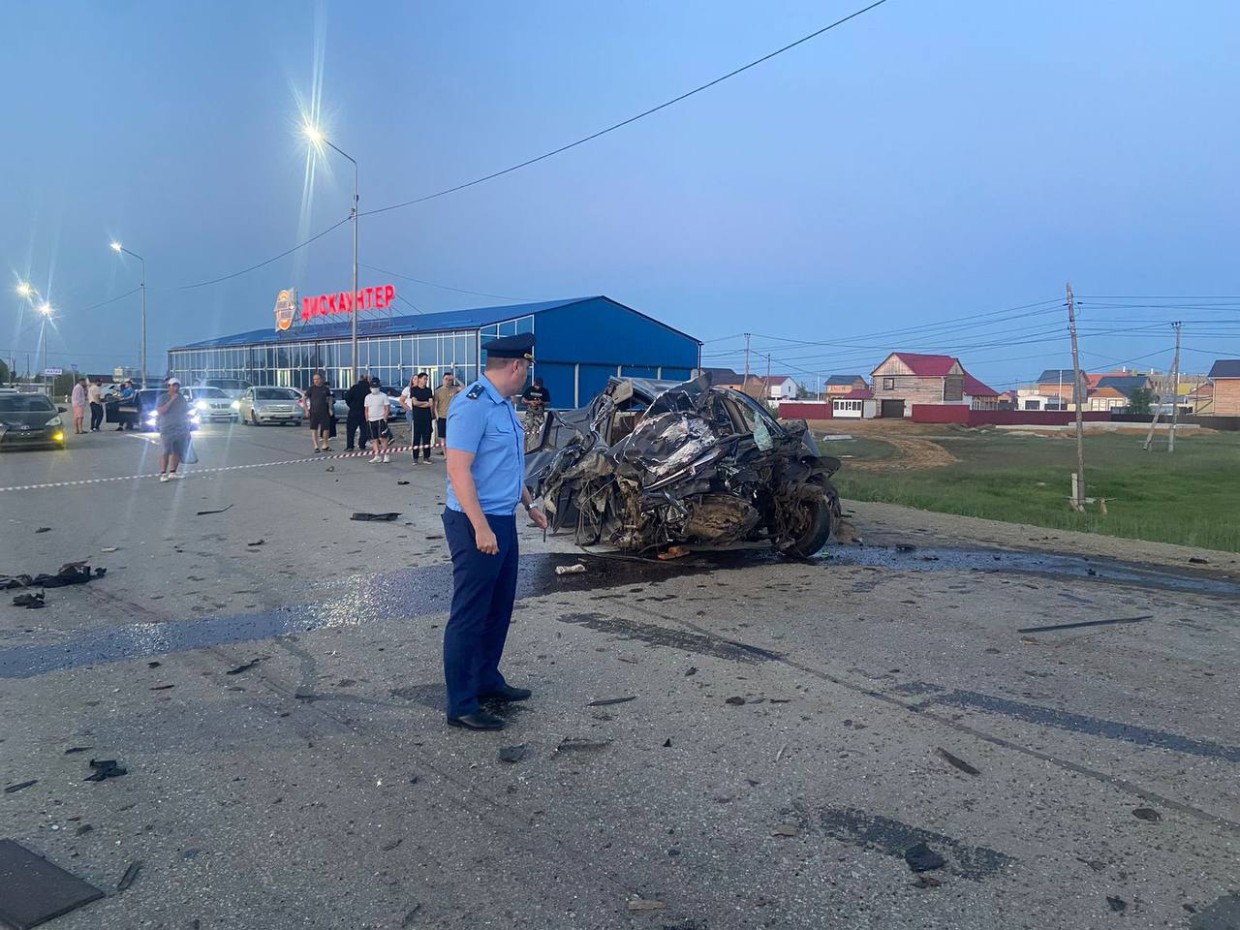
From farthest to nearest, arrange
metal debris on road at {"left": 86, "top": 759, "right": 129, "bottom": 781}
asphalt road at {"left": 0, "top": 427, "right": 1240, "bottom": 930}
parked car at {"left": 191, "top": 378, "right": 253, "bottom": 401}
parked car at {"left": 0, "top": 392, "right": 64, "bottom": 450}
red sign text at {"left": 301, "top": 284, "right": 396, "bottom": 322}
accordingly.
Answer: red sign text at {"left": 301, "top": 284, "right": 396, "bottom": 322}, parked car at {"left": 191, "top": 378, "right": 253, "bottom": 401}, parked car at {"left": 0, "top": 392, "right": 64, "bottom": 450}, metal debris on road at {"left": 86, "top": 759, "right": 129, "bottom": 781}, asphalt road at {"left": 0, "top": 427, "right": 1240, "bottom": 930}

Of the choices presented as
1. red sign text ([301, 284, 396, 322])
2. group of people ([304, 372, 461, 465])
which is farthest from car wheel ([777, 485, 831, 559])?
red sign text ([301, 284, 396, 322])

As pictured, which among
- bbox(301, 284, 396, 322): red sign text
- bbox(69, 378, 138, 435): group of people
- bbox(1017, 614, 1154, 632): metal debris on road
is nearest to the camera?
bbox(1017, 614, 1154, 632): metal debris on road

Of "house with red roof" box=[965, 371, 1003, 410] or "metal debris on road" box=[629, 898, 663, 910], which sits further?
"house with red roof" box=[965, 371, 1003, 410]

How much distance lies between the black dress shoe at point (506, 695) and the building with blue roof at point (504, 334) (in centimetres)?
3386

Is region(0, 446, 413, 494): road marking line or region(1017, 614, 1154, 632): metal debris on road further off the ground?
region(0, 446, 413, 494): road marking line

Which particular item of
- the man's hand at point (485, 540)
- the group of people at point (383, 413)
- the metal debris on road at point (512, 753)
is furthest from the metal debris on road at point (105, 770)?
the group of people at point (383, 413)

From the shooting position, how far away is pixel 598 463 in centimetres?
889

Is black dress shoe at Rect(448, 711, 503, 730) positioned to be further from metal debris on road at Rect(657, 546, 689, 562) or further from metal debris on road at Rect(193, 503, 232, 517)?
metal debris on road at Rect(193, 503, 232, 517)

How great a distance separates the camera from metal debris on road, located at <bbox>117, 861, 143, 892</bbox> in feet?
11.0

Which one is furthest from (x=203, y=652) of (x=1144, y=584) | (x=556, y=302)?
(x=556, y=302)

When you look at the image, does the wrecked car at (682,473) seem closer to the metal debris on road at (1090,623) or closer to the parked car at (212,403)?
the metal debris on road at (1090,623)

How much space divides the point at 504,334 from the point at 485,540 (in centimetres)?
3501

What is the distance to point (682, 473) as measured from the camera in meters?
8.70

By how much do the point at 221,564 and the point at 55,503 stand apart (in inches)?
234
